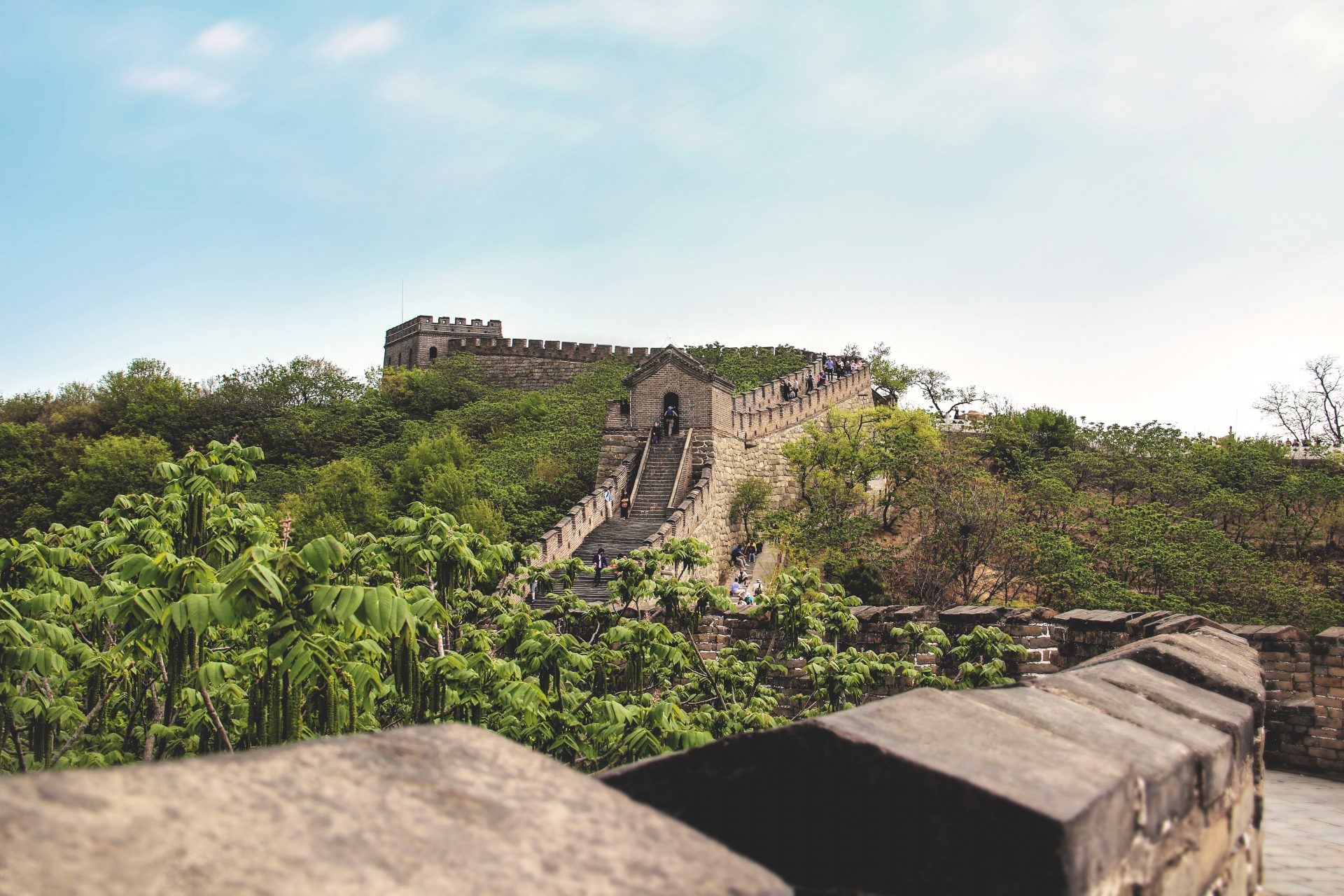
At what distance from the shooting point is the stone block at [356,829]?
41.5 inches

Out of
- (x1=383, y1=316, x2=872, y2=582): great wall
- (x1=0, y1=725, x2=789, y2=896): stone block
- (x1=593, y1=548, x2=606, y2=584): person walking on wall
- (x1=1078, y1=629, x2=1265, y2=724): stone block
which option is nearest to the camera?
(x1=0, y1=725, x2=789, y2=896): stone block

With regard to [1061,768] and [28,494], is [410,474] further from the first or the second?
[1061,768]

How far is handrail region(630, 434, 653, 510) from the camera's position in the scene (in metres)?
30.0

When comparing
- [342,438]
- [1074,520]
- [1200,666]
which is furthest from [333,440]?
[1200,666]

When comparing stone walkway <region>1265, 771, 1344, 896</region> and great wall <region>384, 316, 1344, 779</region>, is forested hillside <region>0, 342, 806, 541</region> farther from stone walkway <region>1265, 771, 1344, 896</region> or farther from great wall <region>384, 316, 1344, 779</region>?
stone walkway <region>1265, 771, 1344, 896</region>

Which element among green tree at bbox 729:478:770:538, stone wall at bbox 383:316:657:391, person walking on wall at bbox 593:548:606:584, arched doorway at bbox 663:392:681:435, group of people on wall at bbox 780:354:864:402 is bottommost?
person walking on wall at bbox 593:548:606:584

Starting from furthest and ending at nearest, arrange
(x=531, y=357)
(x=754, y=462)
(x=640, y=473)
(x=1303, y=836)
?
1. (x=531, y=357)
2. (x=754, y=462)
3. (x=640, y=473)
4. (x=1303, y=836)

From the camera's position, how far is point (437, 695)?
632 cm

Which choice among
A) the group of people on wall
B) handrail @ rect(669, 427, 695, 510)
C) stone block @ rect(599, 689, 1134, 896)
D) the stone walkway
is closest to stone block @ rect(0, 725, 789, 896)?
stone block @ rect(599, 689, 1134, 896)

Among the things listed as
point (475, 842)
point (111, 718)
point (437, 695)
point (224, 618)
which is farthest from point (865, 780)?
point (111, 718)

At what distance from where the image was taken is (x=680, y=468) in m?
30.5

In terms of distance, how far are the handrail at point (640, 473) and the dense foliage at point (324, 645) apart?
63.9 ft

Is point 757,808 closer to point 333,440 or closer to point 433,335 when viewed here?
point 333,440

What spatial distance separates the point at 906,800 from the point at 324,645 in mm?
3169
